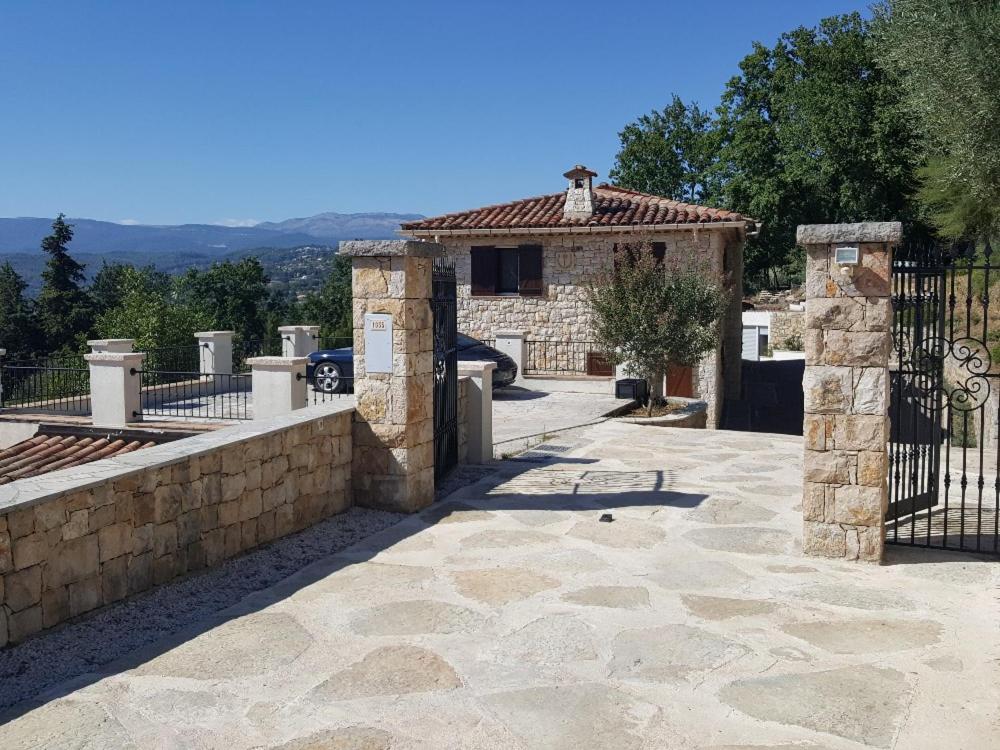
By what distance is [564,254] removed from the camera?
22.2 metres

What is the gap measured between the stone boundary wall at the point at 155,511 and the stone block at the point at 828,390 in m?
3.95

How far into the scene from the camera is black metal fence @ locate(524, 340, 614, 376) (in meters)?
21.4

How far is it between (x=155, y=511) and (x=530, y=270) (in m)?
17.6

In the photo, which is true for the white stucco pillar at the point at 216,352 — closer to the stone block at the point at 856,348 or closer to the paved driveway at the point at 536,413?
Result: the paved driveway at the point at 536,413

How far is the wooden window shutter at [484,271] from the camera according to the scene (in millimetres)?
22891

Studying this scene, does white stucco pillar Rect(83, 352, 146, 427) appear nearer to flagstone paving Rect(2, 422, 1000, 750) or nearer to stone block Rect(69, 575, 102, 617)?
flagstone paving Rect(2, 422, 1000, 750)

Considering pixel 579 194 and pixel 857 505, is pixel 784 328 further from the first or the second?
pixel 857 505

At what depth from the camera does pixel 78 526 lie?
4.92 m

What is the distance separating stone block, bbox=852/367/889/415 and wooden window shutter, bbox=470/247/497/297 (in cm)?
1690

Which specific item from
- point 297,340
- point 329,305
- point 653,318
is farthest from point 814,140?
point 329,305

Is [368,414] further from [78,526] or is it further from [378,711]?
[378,711]

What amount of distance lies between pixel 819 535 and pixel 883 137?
78.9 ft

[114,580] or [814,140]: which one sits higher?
[814,140]

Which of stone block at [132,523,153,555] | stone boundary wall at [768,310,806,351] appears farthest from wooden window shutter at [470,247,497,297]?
stone boundary wall at [768,310,806,351]
